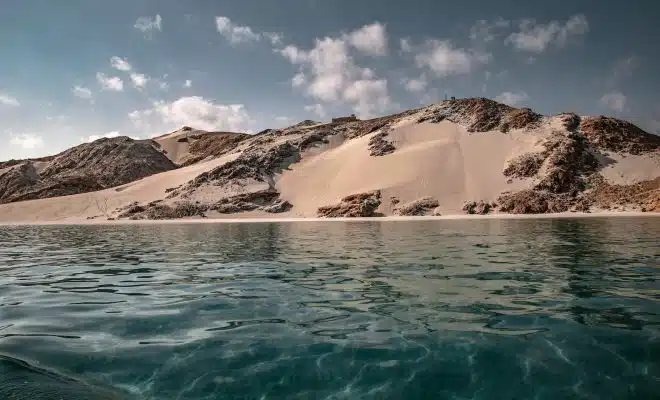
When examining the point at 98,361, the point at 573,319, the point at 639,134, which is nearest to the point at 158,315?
the point at 98,361

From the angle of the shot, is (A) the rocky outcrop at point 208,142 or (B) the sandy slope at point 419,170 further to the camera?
(A) the rocky outcrop at point 208,142

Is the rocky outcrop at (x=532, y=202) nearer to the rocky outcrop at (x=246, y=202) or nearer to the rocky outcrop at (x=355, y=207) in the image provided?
the rocky outcrop at (x=355, y=207)

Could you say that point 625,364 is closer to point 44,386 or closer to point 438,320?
point 438,320

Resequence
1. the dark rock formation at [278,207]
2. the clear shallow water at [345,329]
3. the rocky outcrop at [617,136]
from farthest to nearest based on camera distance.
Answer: the dark rock formation at [278,207] < the rocky outcrop at [617,136] < the clear shallow water at [345,329]

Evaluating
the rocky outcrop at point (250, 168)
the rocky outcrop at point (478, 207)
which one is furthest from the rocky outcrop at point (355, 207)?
the rocky outcrop at point (250, 168)

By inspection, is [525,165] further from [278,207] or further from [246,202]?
[246,202]

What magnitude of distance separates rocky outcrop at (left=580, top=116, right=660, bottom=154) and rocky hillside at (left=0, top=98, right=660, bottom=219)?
0.20m

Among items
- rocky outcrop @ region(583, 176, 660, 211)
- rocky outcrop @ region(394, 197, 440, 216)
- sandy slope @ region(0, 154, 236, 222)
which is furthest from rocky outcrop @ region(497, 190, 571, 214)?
sandy slope @ region(0, 154, 236, 222)

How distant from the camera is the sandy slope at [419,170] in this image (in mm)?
56625

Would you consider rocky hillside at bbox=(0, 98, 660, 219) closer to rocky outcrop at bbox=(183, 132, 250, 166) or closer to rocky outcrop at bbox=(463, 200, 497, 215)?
rocky outcrop at bbox=(463, 200, 497, 215)

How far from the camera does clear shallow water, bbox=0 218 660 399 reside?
18.8 feet

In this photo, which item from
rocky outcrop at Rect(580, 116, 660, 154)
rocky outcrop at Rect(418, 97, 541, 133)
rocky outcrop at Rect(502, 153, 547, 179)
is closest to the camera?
rocky outcrop at Rect(502, 153, 547, 179)

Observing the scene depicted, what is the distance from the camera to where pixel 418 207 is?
5359 centimetres

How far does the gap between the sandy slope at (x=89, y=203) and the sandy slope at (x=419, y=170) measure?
64.3 ft
